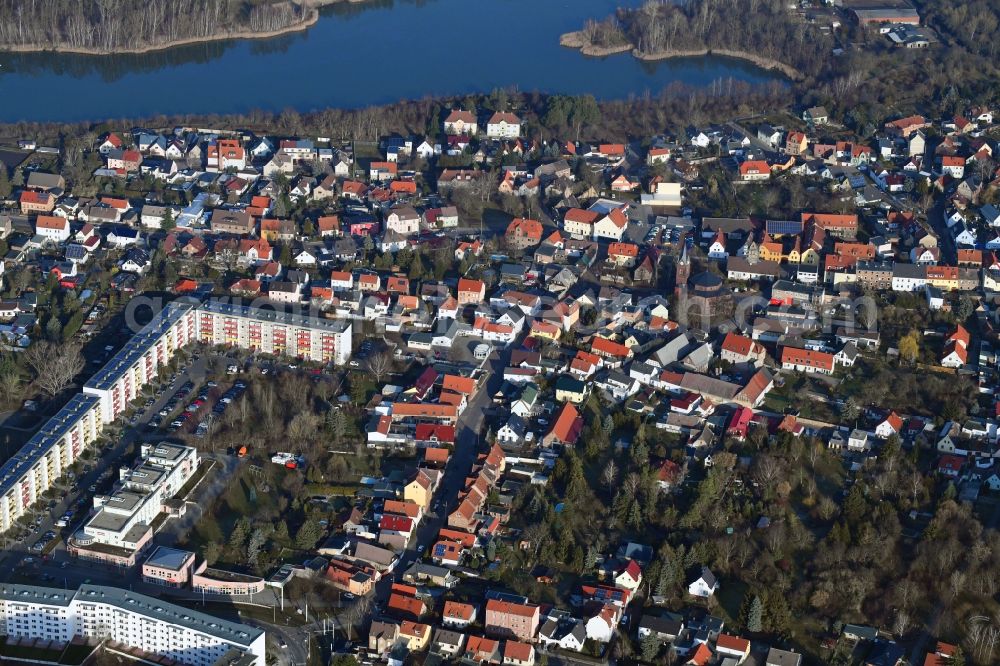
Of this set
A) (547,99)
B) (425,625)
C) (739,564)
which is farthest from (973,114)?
(425,625)

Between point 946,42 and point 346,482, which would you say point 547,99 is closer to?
point 946,42

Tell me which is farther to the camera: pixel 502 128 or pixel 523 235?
pixel 502 128

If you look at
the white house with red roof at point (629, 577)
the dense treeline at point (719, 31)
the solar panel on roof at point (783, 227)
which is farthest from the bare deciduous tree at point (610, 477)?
the dense treeline at point (719, 31)

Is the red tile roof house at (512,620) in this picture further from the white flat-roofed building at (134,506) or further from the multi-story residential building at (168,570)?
the white flat-roofed building at (134,506)

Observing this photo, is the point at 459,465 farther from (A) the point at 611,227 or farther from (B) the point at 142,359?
(A) the point at 611,227

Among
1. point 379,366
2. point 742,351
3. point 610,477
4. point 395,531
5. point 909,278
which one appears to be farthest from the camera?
point 909,278

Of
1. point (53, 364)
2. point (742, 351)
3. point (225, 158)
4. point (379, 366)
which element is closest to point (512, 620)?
point (379, 366)
